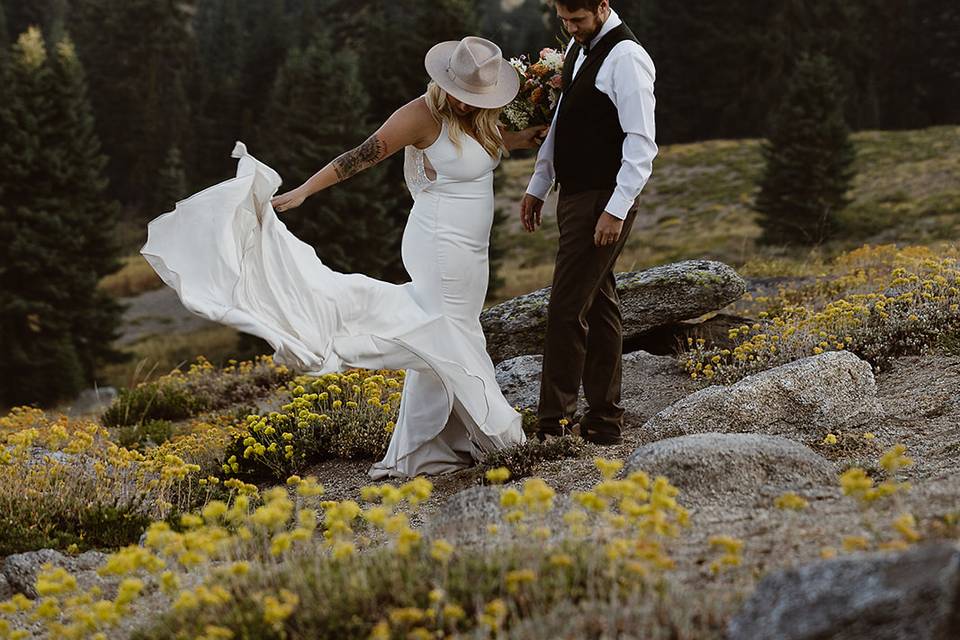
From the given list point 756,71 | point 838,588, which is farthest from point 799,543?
point 756,71

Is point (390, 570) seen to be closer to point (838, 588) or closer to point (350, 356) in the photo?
point (838, 588)

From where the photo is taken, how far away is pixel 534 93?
646cm

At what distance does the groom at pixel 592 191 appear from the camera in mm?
5738

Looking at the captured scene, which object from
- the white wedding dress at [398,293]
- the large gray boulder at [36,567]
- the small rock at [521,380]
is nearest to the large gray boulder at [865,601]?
the large gray boulder at [36,567]

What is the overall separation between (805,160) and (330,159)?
14302mm

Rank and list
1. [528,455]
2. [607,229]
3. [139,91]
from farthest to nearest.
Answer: [139,91] → [528,455] → [607,229]

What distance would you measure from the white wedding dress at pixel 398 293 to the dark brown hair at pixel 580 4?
0.94m

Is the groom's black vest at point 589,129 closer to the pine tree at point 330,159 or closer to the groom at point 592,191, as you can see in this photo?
the groom at point 592,191

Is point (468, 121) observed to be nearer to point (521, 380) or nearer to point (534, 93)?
point (534, 93)

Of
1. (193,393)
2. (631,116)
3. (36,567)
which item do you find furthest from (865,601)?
(193,393)

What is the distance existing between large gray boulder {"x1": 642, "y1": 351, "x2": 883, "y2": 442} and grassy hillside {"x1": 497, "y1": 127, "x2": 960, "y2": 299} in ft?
53.0

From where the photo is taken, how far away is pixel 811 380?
21.1ft

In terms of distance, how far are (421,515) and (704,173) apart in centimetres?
3917

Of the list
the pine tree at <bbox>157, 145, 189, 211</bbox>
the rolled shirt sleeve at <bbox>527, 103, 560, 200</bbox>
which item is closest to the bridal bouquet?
the rolled shirt sleeve at <bbox>527, 103, 560, 200</bbox>
